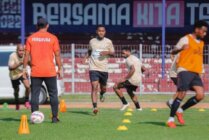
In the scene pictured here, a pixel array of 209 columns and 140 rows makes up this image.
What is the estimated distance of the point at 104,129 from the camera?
40.4 feet

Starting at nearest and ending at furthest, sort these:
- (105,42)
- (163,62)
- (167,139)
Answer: (167,139), (105,42), (163,62)

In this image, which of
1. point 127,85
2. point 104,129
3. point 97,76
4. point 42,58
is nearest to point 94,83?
point 97,76

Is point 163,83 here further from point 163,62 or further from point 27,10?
point 27,10

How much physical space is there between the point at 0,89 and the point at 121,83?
503cm

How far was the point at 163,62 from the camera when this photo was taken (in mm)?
25922

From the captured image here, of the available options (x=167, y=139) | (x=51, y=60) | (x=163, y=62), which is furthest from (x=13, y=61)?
(x=163, y=62)

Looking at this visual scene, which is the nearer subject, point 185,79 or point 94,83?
point 185,79

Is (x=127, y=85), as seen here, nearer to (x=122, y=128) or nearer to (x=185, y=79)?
(x=185, y=79)

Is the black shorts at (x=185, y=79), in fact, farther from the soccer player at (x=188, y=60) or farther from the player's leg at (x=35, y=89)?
the player's leg at (x=35, y=89)

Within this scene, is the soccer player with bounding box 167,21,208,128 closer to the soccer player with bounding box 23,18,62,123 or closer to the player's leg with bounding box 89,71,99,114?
the soccer player with bounding box 23,18,62,123

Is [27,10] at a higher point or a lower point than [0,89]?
higher

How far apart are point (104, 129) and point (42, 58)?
1888 millimetres

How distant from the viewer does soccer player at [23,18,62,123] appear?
1315cm

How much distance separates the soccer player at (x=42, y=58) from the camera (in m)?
13.1
